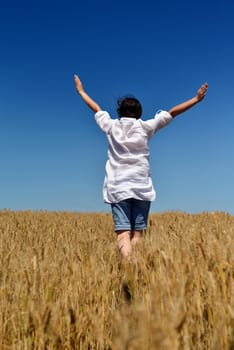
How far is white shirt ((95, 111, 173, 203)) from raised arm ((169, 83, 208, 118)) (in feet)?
0.22

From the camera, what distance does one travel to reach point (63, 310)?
6.09 ft

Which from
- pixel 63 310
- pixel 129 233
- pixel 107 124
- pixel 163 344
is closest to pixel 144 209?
pixel 129 233

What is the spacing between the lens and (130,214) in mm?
3865

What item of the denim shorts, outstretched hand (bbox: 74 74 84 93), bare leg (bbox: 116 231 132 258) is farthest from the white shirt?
outstretched hand (bbox: 74 74 84 93)

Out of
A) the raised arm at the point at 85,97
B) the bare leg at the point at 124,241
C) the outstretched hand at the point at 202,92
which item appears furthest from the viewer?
the raised arm at the point at 85,97

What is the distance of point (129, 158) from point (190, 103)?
0.75 metres

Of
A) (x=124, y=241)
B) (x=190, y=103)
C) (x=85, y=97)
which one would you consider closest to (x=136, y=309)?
(x=124, y=241)

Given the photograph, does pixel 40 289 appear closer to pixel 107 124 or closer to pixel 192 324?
pixel 192 324

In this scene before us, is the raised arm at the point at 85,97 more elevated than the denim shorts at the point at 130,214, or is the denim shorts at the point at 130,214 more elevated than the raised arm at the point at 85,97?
the raised arm at the point at 85,97

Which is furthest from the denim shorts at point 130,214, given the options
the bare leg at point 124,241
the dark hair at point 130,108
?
the dark hair at point 130,108

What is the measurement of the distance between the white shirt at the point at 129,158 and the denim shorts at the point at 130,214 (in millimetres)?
67

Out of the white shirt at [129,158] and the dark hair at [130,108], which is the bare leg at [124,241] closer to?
the white shirt at [129,158]

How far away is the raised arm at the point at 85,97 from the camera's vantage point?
427 centimetres

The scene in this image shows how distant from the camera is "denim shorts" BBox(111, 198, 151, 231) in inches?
149
